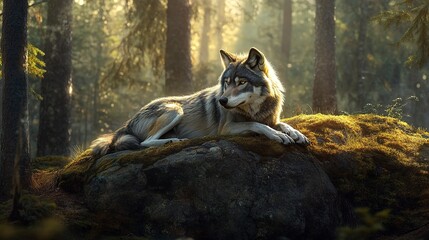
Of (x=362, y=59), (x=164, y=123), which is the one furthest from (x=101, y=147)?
(x=362, y=59)

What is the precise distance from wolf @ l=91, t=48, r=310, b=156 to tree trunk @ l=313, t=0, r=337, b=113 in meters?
5.79

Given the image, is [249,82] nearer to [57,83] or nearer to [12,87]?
[12,87]

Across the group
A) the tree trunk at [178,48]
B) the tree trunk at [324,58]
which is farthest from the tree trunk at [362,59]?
the tree trunk at [178,48]

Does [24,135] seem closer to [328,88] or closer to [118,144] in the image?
[118,144]

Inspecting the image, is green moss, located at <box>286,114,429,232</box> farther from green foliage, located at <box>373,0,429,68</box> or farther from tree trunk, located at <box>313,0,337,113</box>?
tree trunk, located at <box>313,0,337,113</box>

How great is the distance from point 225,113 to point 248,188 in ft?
5.77

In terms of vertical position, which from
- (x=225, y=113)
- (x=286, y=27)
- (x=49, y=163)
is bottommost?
(x=49, y=163)

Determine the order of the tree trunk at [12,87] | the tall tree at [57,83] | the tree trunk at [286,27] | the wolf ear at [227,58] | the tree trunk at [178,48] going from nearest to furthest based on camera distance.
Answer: the tree trunk at [12,87] < the wolf ear at [227,58] < the tall tree at [57,83] < the tree trunk at [178,48] < the tree trunk at [286,27]

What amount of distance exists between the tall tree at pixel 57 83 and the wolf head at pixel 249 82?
6.90m

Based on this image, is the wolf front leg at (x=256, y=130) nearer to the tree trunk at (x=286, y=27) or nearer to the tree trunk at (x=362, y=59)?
the tree trunk at (x=362, y=59)

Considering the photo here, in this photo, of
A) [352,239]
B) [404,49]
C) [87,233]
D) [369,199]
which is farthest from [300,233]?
[404,49]

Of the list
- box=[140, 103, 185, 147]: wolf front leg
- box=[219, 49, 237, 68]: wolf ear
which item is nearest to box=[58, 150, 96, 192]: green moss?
box=[140, 103, 185, 147]: wolf front leg

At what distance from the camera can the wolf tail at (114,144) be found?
7.85m

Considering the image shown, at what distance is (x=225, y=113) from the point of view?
A: 770 cm
